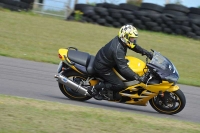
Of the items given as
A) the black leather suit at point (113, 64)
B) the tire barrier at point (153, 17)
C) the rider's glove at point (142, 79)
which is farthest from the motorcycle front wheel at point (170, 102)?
the tire barrier at point (153, 17)

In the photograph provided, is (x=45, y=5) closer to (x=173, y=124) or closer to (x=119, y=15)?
(x=119, y=15)

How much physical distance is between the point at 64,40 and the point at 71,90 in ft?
29.7

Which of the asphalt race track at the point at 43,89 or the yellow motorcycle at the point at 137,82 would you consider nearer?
the yellow motorcycle at the point at 137,82

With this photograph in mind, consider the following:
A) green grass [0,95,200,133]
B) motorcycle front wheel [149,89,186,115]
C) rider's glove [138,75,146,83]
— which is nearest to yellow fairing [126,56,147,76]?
rider's glove [138,75,146,83]

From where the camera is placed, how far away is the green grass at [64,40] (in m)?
14.6

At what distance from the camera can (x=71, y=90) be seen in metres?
8.87

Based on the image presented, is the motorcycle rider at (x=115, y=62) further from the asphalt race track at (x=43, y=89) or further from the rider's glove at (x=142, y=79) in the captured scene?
the asphalt race track at (x=43, y=89)

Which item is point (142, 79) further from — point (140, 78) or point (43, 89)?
point (43, 89)

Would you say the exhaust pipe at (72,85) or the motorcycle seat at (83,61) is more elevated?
the motorcycle seat at (83,61)

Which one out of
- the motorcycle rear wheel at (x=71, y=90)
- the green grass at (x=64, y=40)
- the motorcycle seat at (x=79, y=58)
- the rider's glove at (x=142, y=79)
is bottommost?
the green grass at (x=64, y=40)

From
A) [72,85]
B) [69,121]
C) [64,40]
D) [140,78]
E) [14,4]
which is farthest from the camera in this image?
[14,4]

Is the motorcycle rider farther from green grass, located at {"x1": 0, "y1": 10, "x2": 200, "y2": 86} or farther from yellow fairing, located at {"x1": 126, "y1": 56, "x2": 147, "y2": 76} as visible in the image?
green grass, located at {"x1": 0, "y1": 10, "x2": 200, "y2": 86}

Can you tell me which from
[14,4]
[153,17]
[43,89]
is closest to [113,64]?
[43,89]

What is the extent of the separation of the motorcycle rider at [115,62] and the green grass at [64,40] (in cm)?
469
